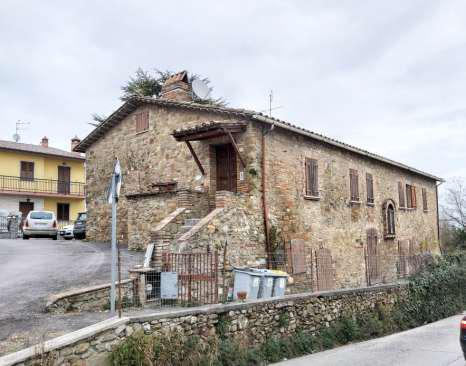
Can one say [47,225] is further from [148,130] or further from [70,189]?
[70,189]

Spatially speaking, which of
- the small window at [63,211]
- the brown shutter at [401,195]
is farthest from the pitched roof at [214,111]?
the small window at [63,211]

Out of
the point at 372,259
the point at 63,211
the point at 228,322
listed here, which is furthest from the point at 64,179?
the point at 228,322

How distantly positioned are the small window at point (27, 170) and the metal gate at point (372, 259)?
23.8m

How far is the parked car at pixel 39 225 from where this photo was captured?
2062cm

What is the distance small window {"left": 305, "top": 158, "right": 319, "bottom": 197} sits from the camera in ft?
48.5

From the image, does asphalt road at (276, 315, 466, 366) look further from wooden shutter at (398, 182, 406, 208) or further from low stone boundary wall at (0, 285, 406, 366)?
wooden shutter at (398, 182, 406, 208)

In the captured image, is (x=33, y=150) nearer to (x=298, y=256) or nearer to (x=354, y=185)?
(x=354, y=185)

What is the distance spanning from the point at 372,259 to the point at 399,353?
775 centimetres

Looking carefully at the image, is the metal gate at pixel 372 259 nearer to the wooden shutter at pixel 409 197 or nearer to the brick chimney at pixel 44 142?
the wooden shutter at pixel 409 197

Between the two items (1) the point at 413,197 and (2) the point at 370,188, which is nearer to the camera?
(2) the point at 370,188

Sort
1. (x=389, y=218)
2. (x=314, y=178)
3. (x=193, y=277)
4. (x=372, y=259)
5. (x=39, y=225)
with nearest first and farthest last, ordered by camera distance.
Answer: (x=193, y=277)
(x=314, y=178)
(x=372, y=259)
(x=389, y=218)
(x=39, y=225)

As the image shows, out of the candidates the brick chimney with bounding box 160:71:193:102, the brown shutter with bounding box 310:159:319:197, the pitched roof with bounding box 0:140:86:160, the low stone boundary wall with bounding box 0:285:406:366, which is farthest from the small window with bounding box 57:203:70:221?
the low stone boundary wall with bounding box 0:285:406:366

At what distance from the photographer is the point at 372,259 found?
16078 millimetres

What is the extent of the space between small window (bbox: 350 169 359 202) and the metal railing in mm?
22897
